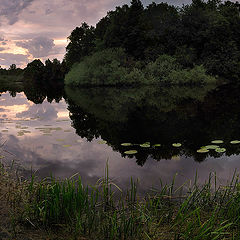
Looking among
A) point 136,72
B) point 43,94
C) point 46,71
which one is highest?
point 46,71

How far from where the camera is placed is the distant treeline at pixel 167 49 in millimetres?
39469

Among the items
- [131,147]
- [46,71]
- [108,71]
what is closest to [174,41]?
[108,71]

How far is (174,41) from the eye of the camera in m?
45.2

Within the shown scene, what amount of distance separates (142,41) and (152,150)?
42.2 metres

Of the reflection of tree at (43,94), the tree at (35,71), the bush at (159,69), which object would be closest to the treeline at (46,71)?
the tree at (35,71)

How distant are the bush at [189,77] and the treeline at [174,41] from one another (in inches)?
77.6

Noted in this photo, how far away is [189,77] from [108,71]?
12.9 meters

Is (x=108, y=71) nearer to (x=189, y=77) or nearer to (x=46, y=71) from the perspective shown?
(x=189, y=77)

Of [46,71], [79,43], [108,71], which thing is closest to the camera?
[108,71]

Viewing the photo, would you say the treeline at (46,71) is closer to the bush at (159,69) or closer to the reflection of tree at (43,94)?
the reflection of tree at (43,94)

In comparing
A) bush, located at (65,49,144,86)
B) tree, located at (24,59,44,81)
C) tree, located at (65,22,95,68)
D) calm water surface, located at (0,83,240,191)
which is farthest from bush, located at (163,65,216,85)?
tree, located at (24,59,44,81)

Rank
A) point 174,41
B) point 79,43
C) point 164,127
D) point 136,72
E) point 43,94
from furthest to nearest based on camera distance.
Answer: point 79,43
point 174,41
point 136,72
point 43,94
point 164,127

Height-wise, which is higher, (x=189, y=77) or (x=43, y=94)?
(x=189, y=77)

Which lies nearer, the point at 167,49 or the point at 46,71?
the point at 167,49
